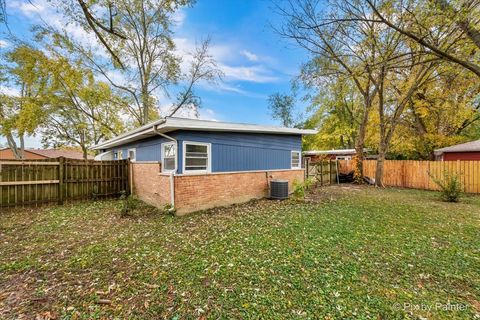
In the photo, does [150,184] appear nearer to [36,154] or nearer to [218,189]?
[218,189]

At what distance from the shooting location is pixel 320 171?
12891 mm

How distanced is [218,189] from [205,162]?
1.03 meters

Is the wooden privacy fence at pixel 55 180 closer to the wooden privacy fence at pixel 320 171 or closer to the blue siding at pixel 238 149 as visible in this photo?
the blue siding at pixel 238 149

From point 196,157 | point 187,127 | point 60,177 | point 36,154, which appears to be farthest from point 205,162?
point 36,154

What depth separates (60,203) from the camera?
757 cm

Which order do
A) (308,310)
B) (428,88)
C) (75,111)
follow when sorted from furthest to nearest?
(75,111) < (428,88) < (308,310)

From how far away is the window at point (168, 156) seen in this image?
22.5 feet

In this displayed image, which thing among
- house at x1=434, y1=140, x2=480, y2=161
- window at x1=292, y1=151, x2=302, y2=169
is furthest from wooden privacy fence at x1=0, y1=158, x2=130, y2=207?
house at x1=434, y1=140, x2=480, y2=161

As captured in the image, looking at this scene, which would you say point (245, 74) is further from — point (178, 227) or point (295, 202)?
point (178, 227)

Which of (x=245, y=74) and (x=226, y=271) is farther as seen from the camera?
(x=245, y=74)

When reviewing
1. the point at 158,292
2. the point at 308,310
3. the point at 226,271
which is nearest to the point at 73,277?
the point at 158,292

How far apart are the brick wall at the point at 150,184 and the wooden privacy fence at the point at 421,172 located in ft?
35.0

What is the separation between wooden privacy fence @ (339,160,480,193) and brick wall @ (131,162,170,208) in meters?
A: 10.7

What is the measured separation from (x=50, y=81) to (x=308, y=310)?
21056 millimetres
